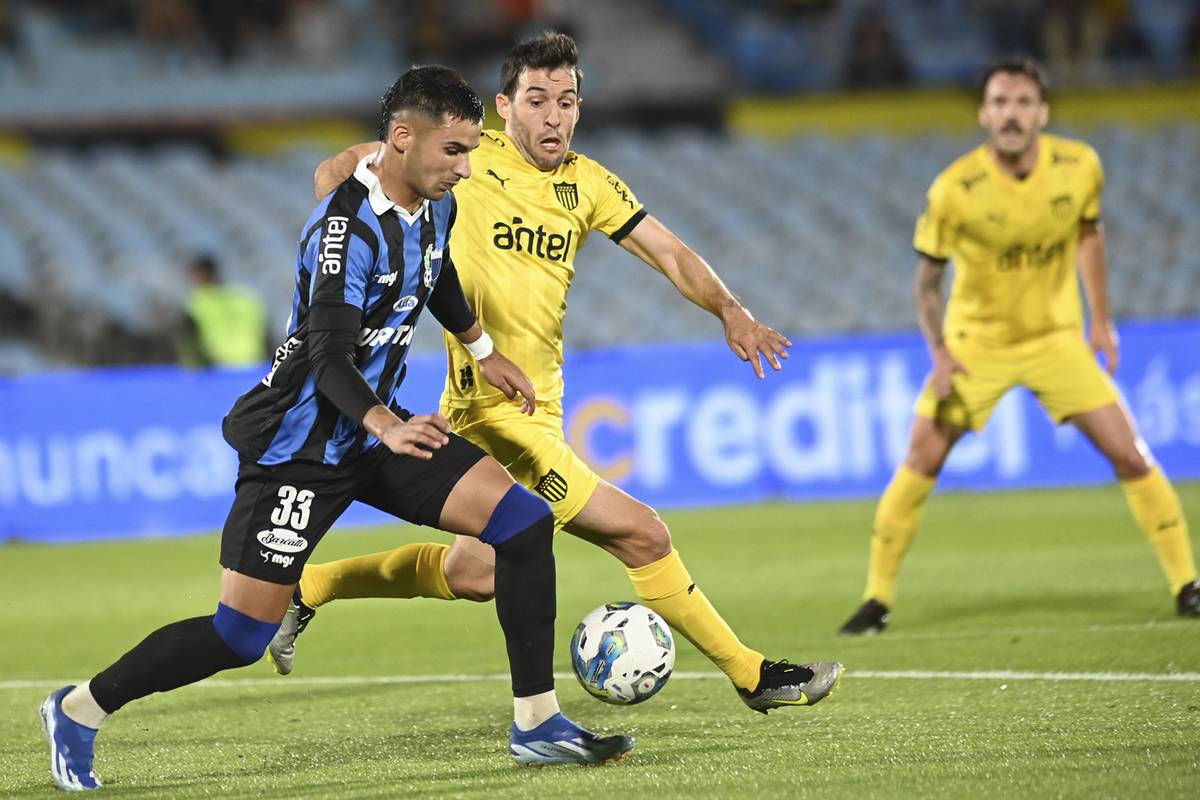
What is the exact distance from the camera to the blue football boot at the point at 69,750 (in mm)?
4816

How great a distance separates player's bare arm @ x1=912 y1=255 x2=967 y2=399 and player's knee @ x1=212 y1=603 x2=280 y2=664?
12.1ft

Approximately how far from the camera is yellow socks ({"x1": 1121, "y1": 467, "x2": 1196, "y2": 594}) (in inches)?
296

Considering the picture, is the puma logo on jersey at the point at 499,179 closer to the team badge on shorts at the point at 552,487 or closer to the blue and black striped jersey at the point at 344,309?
the blue and black striped jersey at the point at 344,309

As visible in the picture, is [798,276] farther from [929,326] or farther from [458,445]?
[458,445]

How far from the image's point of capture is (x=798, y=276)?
17.2 metres

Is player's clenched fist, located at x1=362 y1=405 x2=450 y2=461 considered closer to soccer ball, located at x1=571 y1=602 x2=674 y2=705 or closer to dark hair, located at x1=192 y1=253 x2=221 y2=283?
soccer ball, located at x1=571 y1=602 x2=674 y2=705

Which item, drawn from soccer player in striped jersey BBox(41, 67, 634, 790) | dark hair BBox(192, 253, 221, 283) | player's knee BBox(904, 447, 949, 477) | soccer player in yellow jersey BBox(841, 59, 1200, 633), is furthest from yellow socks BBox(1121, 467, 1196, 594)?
dark hair BBox(192, 253, 221, 283)

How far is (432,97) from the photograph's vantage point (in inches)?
187

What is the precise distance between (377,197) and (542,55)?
3.72 feet

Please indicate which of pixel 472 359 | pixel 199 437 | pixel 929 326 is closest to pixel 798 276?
pixel 199 437

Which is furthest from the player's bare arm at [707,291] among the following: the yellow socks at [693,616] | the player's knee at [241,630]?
the player's knee at [241,630]

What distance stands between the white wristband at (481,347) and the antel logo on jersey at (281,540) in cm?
99

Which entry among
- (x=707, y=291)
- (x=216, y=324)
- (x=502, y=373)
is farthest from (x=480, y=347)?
(x=216, y=324)

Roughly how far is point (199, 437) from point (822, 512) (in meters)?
4.47
